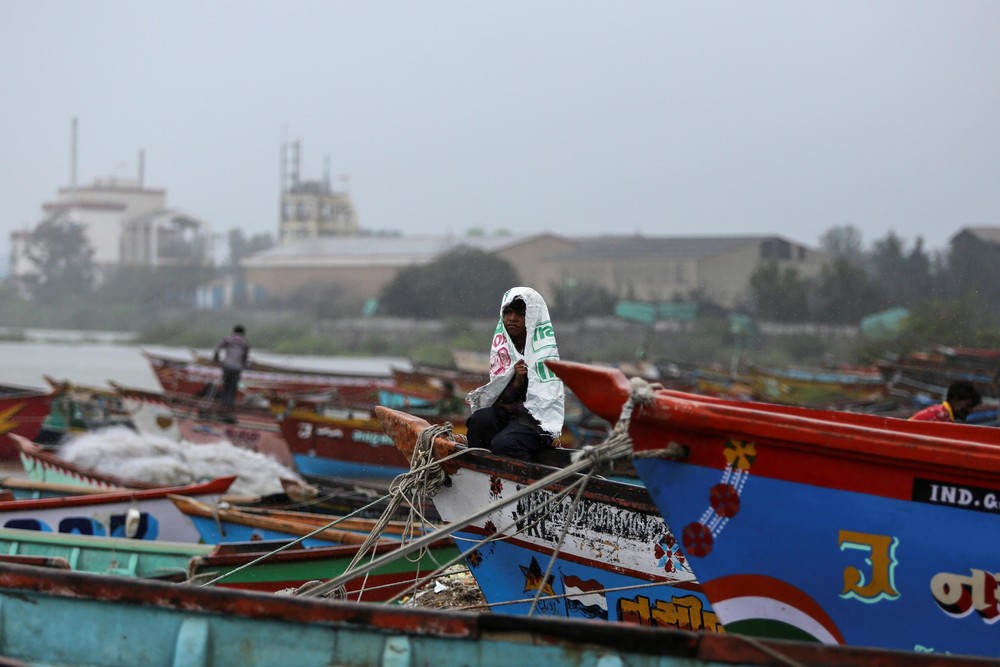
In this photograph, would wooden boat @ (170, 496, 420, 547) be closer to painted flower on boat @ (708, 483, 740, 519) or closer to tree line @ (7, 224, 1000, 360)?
painted flower on boat @ (708, 483, 740, 519)

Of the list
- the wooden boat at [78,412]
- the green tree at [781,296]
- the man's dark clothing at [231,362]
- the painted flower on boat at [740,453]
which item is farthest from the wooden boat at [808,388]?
the green tree at [781,296]

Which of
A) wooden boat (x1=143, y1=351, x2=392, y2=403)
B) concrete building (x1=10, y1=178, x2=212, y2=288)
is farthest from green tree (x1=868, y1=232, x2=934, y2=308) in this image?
concrete building (x1=10, y1=178, x2=212, y2=288)

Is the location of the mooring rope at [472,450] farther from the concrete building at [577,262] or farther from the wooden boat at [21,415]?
the concrete building at [577,262]

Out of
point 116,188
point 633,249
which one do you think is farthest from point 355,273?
point 116,188

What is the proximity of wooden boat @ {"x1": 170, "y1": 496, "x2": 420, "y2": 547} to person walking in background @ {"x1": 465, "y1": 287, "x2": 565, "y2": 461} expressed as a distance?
2090 millimetres

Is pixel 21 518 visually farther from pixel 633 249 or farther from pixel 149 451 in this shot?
pixel 633 249

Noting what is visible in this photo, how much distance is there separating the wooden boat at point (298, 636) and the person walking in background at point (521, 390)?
158 centimetres

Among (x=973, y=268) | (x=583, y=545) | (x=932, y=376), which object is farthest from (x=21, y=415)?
(x=973, y=268)

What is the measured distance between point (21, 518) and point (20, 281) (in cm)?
7174

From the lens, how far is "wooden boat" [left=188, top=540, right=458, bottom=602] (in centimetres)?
568

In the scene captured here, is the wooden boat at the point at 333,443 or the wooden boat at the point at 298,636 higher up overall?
the wooden boat at the point at 298,636

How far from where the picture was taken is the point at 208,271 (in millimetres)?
69500

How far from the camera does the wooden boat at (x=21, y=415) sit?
1379cm

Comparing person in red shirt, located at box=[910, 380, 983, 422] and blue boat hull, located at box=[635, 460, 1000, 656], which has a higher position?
person in red shirt, located at box=[910, 380, 983, 422]
